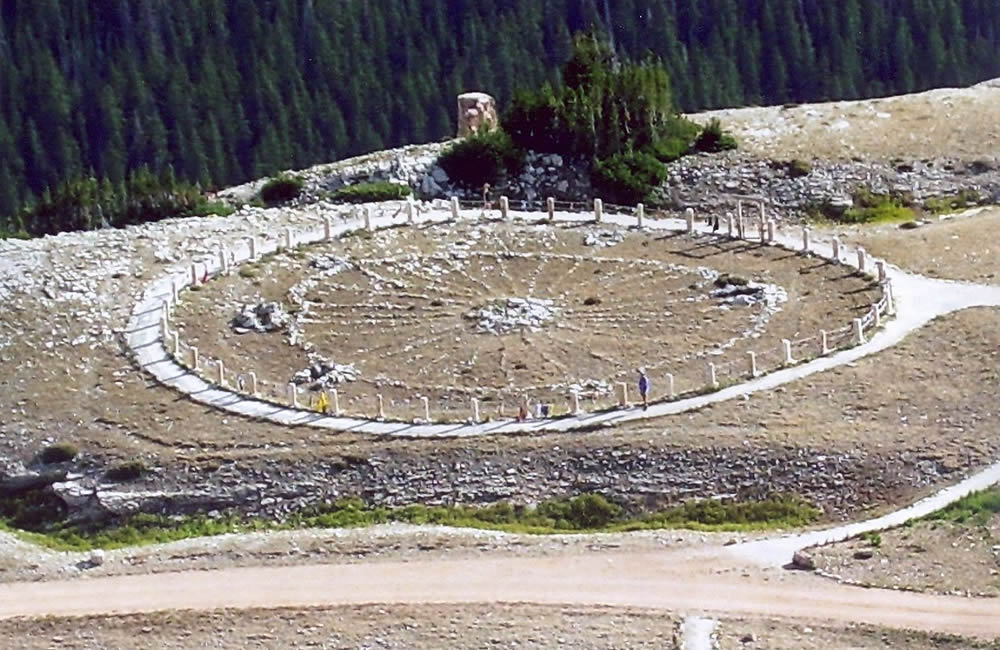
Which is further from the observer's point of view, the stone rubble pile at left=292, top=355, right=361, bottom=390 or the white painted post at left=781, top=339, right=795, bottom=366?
the stone rubble pile at left=292, top=355, right=361, bottom=390

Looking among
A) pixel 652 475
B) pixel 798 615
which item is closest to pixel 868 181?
pixel 652 475

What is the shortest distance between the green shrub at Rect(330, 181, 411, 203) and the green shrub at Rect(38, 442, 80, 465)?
34271mm

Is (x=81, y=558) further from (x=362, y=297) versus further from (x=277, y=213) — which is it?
(x=277, y=213)

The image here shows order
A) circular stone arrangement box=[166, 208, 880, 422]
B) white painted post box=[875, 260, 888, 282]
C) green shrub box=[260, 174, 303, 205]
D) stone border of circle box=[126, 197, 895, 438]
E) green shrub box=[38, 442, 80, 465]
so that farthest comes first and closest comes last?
green shrub box=[260, 174, 303, 205] → white painted post box=[875, 260, 888, 282] → circular stone arrangement box=[166, 208, 880, 422] → green shrub box=[38, 442, 80, 465] → stone border of circle box=[126, 197, 895, 438]

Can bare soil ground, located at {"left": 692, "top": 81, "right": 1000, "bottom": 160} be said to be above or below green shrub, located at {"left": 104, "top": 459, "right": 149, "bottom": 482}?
above

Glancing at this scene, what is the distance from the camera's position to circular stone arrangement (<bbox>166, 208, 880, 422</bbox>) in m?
83.2

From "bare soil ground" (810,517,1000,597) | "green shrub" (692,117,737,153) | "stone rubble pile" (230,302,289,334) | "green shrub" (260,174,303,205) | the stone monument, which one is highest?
the stone monument

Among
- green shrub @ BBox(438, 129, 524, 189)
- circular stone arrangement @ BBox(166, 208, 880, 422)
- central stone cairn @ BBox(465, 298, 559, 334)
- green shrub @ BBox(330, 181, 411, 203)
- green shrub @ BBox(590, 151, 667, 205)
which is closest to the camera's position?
circular stone arrangement @ BBox(166, 208, 880, 422)

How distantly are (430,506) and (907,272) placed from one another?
29.0 m

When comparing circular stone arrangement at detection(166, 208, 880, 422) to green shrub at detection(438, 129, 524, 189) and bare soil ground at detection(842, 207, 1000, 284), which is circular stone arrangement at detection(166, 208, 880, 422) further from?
green shrub at detection(438, 129, 524, 189)

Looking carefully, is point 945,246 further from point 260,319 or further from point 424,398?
point 260,319

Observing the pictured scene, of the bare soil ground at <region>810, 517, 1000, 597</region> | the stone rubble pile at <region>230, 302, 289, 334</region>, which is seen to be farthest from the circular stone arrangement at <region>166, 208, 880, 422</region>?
the bare soil ground at <region>810, 517, 1000, 597</region>

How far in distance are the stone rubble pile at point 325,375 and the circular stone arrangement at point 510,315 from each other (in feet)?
0.24

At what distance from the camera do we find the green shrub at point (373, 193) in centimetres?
11162
